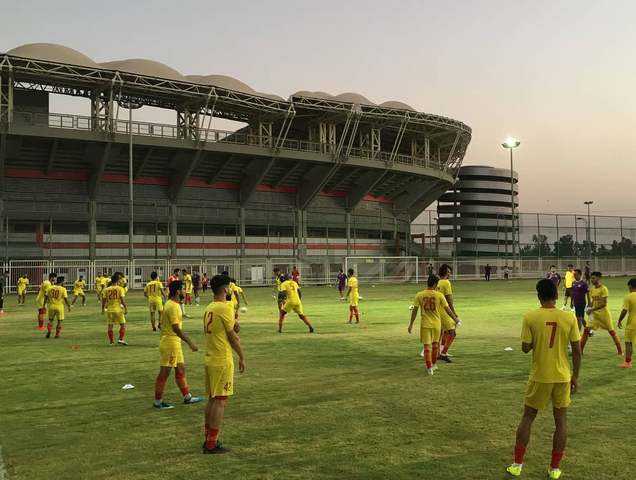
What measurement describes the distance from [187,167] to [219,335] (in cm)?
4362

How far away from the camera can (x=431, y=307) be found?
10.4 meters

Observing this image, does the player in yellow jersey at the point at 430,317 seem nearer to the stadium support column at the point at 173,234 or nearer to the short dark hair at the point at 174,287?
the short dark hair at the point at 174,287

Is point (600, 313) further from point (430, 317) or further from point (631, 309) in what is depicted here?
point (430, 317)

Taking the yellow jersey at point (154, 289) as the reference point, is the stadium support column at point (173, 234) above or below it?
above

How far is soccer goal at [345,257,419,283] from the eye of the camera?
51375 millimetres

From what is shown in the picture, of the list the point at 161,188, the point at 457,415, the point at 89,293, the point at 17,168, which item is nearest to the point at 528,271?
the point at 161,188

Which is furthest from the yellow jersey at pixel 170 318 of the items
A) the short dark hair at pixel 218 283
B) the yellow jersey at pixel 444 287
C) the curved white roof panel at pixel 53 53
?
the curved white roof panel at pixel 53 53

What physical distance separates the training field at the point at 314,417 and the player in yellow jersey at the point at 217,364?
10.3 inches

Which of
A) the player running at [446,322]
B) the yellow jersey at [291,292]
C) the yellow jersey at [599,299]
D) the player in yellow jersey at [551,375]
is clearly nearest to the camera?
the player in yellow jersey at [551,375]

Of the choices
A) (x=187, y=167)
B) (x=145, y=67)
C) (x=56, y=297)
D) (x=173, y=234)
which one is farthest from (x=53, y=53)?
(x=56, y=297)

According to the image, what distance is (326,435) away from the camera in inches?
269

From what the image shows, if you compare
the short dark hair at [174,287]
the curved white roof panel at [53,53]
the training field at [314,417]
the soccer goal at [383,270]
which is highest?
the curved white roof panel at [53,53]

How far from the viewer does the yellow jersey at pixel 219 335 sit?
6.27m

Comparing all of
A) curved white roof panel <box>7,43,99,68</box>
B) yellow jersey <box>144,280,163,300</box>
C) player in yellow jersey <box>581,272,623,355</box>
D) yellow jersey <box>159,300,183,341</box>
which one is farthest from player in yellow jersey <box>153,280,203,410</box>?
curved white roof panel <box>7,43,99,68</box>
